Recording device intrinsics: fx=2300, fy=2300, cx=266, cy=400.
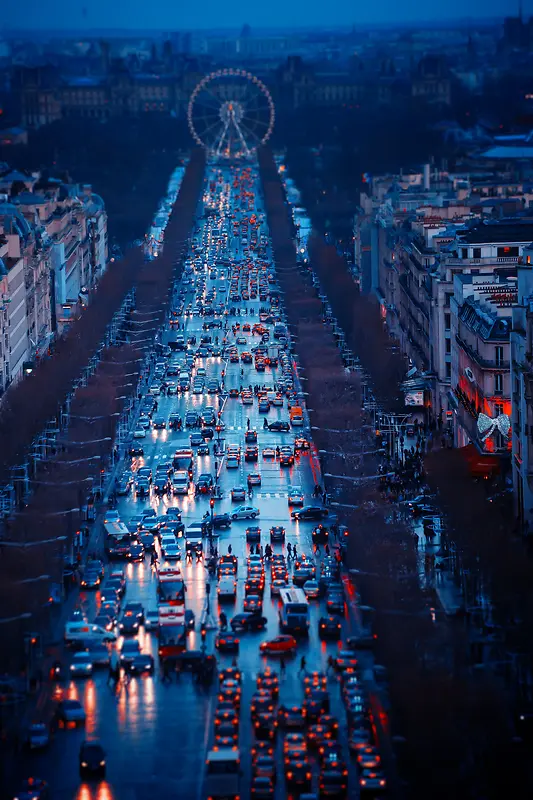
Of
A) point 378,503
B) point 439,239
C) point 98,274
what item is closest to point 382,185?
point 98,274

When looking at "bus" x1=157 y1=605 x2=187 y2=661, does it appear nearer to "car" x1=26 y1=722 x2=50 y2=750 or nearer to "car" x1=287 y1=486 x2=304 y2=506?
"car" x1=26 y1=722 x2=50 y2=750

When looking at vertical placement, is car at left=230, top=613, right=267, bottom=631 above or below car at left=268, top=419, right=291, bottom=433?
below

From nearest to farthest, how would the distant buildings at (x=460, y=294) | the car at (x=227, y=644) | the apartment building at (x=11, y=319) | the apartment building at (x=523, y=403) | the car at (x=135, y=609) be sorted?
1. the car at (x=227, y=644)
2. the car at (x=135, y=609)
3. the apartment building at (x=523, y=403)
4. the distant buildings at (x=460, y=294)
5. the apartment building at (x=11, y=319)

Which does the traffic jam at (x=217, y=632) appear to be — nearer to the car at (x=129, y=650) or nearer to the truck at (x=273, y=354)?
the car at (x=129, y=650)

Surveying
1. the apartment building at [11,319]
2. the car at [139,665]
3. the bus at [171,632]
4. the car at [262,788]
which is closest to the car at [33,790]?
the car at [262,788]

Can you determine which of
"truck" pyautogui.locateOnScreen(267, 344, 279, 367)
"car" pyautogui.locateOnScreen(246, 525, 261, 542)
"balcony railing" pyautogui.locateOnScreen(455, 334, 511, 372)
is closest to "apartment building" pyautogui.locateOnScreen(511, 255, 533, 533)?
"balcony railing" pyautogui.locateOnScreen(455, 334, 511, 372)

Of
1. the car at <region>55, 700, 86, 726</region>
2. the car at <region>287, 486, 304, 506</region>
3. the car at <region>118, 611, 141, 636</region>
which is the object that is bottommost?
the car at <region>55, 700, 86, 726</region>

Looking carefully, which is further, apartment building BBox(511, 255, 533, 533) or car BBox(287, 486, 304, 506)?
car BBox(287, 486, 304, 506)
